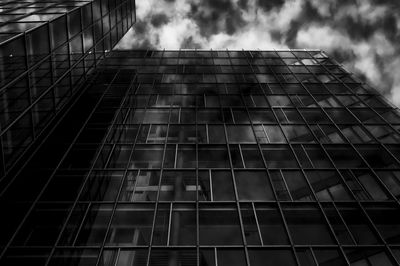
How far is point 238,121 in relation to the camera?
20672 mm

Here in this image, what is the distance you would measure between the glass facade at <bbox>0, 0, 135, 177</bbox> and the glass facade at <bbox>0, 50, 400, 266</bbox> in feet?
7.57

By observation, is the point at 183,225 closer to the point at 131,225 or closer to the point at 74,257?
the point at 131,225

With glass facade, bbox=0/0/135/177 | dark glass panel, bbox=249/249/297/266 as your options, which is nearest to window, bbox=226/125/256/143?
dark glass panel, bbox=249/249/297/266

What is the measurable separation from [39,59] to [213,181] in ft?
34.5

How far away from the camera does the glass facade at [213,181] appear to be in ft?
38.4

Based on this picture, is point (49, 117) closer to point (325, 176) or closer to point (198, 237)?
point (198, 237)

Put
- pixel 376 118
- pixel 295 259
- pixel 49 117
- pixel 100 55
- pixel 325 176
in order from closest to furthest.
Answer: pixel 295 259
pixel 325 176
pixel 49 117
pixel 376 118
pixel 100 55

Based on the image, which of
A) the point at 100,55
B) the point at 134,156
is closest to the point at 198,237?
the point at 134,156

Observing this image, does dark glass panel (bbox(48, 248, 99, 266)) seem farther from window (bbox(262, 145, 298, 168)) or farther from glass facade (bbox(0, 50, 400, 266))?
window (bbox(262, 145, 298, 168))

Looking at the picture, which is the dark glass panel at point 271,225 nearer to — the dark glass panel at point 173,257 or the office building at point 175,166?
the office building at point 175,166

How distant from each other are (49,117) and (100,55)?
9353 mm

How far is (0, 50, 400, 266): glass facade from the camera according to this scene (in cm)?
1171

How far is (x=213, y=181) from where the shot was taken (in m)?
15.2

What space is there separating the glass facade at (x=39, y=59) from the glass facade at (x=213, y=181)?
2.31 meters
